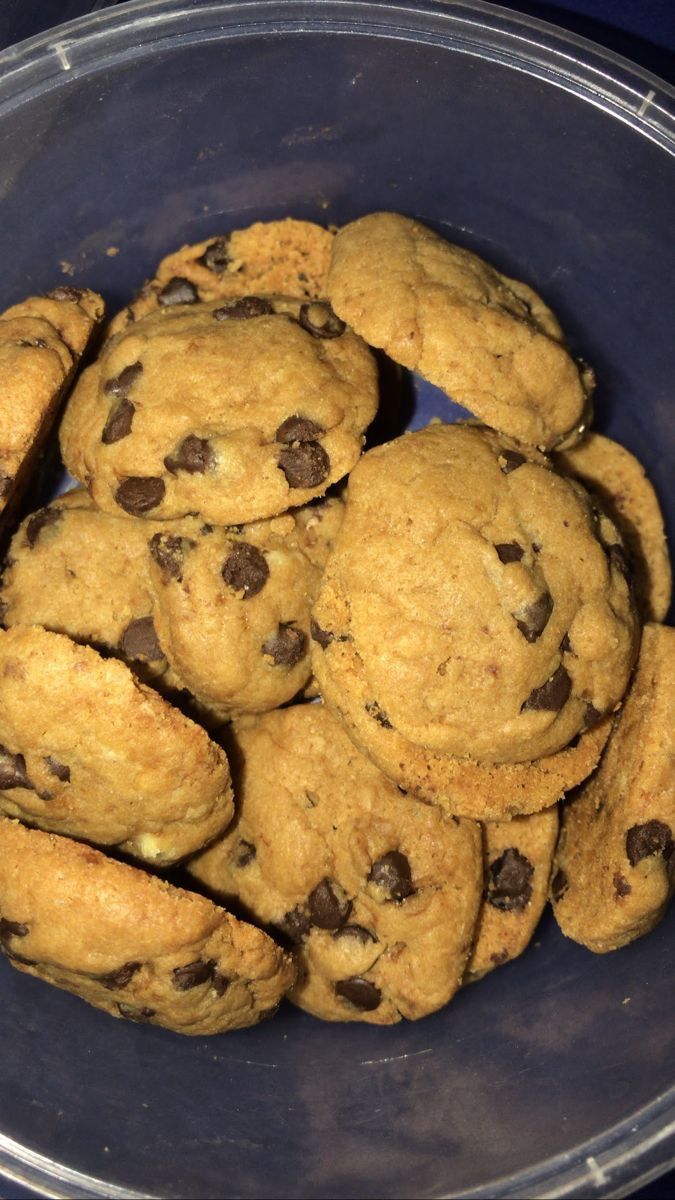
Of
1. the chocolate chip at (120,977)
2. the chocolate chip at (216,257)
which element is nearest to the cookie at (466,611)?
the chocolate chip at (120,977)

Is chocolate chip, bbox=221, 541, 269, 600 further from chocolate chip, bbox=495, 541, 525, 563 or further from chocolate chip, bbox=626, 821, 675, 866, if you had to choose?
chocolate chip, bbox=626, 821, 675, 866

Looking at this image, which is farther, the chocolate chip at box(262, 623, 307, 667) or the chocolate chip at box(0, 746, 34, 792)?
the chocolate chip at box(262, 623, 307, 667)

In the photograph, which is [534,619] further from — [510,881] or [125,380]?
[125,380]

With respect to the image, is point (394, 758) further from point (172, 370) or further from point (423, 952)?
point (172, 370)

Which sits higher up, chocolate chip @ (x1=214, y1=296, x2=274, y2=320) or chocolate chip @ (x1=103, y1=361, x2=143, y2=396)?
chocolate chip @ (x1=214, y1=296, x2=274, y2=320)

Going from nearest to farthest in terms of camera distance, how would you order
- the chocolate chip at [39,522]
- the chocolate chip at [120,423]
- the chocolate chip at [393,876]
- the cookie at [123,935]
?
the cookie at [123,935] → the chocolate chip at [120,423] → the chocolate chip at [393,876] → the chocolate chip at [39,522]

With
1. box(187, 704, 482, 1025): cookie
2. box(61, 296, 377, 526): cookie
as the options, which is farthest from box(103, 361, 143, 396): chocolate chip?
box(187, 704, 482, 1025): cookie

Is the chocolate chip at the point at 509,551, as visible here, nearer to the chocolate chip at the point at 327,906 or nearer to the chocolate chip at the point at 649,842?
the chocolate chip at the point at 649,842
